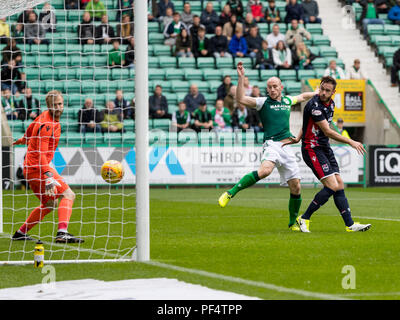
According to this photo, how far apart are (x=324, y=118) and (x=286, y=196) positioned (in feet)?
29.8

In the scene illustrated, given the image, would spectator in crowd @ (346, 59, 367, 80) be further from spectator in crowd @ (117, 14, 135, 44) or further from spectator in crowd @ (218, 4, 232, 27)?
spectator in crowd @ (117, 14, 135, 44)

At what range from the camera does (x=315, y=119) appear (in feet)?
34.2

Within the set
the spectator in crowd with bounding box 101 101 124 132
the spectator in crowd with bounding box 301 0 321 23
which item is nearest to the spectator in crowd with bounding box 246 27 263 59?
the spectator in crowd with bounding box 301 0 321 23

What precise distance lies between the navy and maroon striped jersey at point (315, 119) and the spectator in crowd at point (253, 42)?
52.3ft

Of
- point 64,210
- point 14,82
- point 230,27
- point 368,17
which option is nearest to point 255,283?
point 64,210

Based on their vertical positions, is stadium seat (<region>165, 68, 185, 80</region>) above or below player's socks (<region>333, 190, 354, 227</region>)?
above

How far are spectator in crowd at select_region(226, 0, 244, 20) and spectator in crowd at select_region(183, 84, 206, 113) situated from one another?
4756mm

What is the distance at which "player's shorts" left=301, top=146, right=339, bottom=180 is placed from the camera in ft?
34.6

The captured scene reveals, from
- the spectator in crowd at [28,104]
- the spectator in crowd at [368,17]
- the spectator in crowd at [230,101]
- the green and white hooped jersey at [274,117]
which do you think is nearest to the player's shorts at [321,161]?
the green and white hooped jersey at [274,117]

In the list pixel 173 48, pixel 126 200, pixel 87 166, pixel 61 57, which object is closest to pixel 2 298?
pixel 126 200

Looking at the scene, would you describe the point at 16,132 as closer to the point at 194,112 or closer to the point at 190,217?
the point at 194,112

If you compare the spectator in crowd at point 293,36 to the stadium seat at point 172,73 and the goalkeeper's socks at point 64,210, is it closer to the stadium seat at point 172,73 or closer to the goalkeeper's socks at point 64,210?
the stadium seat at point 172,73

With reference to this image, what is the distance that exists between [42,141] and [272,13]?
1978cm
